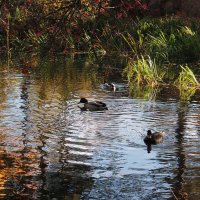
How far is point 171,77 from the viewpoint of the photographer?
2184 centimetres

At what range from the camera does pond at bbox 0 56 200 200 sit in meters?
9.43

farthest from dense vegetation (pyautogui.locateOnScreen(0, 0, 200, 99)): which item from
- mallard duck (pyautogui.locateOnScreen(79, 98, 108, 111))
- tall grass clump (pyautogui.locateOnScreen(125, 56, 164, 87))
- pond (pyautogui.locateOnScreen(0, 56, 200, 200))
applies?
pond (pyautogui.locateOnScreen(0, 56, 200, 200))

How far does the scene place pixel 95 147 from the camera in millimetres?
11812

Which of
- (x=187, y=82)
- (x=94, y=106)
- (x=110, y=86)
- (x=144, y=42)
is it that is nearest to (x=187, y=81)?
(x=187, y=82)

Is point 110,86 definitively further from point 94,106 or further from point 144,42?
point 144,42

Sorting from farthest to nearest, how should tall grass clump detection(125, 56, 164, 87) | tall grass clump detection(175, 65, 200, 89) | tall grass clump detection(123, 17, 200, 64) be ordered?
1. tall grass clump detection(123, 17, 200, 64)
2. tall grass clump detection(125, 56, 164, 87)
3. tall grass clump detection(175, 65, 200, 89)

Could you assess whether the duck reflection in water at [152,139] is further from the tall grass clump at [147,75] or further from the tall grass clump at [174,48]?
the tall grass clump at [174,48]

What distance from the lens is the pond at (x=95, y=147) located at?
943 centimetres

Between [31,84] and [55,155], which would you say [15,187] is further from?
[31,84]

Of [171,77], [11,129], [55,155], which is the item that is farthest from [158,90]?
[55,155]

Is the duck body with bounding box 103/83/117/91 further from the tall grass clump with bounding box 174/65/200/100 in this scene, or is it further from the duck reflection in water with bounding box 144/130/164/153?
the duck reflection in water with bounding box 144/130/164/153

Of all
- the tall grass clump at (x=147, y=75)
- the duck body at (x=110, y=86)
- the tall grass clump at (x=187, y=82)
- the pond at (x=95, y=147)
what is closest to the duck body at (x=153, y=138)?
the pond at (x=95, y=147)

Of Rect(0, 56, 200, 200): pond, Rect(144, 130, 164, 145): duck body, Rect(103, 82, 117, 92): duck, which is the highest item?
Rect(103, 82, 117, 92): duck

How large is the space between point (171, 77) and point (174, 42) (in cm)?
454
